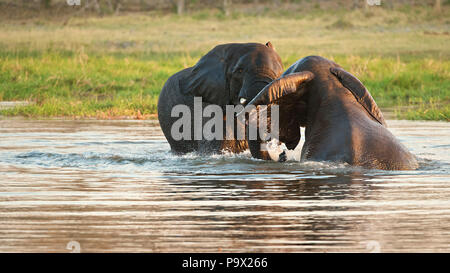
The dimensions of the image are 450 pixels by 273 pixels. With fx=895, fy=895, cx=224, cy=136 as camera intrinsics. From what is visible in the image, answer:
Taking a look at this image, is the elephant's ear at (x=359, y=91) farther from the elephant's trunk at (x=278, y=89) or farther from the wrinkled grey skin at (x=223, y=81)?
the wrinkled grey skin at (x=223, y=81)

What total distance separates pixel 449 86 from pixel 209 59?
8.76m

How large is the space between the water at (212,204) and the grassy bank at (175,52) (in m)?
5.94

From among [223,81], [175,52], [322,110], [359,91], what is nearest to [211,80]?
[223,81]

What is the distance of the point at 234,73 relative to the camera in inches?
341

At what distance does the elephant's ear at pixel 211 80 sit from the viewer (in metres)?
8.93

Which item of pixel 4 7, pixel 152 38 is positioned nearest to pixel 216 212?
pixel 152 38

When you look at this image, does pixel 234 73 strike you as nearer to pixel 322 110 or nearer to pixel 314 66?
pixel 314 66

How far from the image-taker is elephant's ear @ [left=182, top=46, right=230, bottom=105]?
893 cm

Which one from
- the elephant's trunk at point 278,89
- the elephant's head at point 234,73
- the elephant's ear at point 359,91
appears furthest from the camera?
the elephant's head at point 234,73

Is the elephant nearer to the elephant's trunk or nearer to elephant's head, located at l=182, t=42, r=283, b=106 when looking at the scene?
the elephant's trunk

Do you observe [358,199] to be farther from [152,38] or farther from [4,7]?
[4,7]

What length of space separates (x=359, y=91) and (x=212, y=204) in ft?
6.68

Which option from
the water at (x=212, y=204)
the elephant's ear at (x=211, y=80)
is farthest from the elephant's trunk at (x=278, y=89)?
the elephant's ear at (x=211, y=80)
